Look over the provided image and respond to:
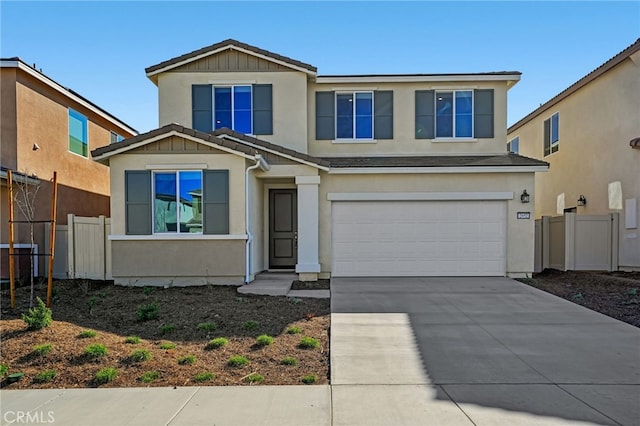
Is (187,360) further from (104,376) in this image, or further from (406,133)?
(406,133)

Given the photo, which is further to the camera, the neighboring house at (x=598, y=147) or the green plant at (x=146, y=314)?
the neighboring house at (x=598, y=147)

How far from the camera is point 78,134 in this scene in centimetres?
1466

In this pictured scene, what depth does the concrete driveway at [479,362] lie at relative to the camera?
4.27m

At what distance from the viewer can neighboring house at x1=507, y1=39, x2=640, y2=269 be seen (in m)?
13.5

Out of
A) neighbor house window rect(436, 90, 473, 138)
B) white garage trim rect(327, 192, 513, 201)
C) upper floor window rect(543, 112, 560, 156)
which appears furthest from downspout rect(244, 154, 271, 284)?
upper floor window rect(543, 112, 560, 156)

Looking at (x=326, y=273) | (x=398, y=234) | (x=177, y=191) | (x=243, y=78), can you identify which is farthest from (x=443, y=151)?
(x=177, y=191)

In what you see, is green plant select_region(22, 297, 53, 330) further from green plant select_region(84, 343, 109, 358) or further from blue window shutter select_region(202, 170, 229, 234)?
blue window shutter select_region(202, 170, 229, 234)

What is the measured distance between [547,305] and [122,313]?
28.1 ft

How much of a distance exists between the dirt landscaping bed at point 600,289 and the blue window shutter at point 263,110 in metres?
8.71

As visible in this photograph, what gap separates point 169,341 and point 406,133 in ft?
32.1

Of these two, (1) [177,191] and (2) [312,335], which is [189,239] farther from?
(2) [312,335]

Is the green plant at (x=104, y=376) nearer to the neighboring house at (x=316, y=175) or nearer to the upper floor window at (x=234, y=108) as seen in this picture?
the neighboring house at (x=316, y=175)

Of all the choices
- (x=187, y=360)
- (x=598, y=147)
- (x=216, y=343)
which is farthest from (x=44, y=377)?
(x=598, y=147)

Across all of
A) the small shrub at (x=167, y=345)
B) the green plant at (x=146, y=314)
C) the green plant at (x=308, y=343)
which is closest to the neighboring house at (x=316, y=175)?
the green plant at (x=146, y=314)
